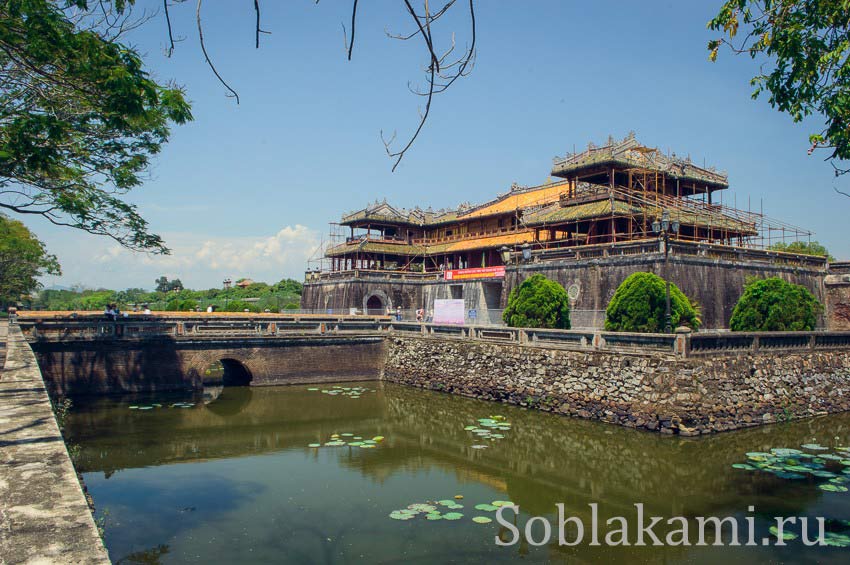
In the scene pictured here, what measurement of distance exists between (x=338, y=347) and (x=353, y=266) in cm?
1694

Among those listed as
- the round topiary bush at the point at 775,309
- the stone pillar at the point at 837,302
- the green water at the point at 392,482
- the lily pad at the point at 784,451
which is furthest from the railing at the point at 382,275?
the lily pad at the point at 784,451

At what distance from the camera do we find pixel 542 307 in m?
20.9

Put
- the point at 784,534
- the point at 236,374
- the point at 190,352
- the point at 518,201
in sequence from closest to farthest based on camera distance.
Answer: the point at 784,534, the point at 190,352, the point at 236,374, the point at 518,201

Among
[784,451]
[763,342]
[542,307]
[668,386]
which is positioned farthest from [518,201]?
[784,451]

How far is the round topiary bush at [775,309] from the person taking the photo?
18.0 metres

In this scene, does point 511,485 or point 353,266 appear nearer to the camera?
point 511,485

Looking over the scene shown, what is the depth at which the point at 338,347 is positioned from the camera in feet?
80.5

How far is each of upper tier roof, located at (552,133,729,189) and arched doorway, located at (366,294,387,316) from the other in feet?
44.9

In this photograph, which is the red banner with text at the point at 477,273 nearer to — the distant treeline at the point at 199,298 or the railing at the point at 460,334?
the railing at the point at 460,334

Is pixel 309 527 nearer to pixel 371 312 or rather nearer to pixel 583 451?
pixel 583 451

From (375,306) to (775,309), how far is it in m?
24.4

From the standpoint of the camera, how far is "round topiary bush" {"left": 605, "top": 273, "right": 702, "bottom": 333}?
58.7 feet

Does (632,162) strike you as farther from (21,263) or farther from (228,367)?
(21,263)

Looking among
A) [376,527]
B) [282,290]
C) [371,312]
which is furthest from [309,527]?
[282,290]
